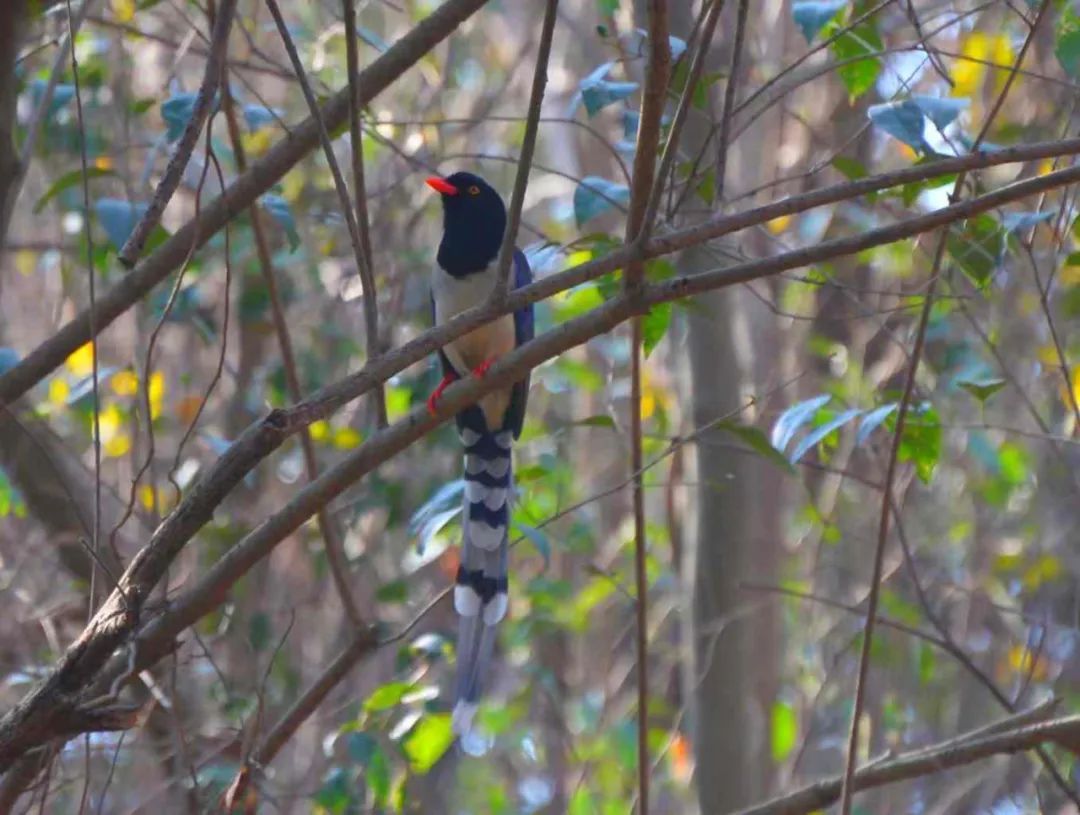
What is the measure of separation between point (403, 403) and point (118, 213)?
274cm

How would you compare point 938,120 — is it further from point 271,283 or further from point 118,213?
point 118,213

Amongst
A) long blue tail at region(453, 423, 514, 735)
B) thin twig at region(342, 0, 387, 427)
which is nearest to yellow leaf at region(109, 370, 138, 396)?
long blue tail at region(453, 423, 514, 735)

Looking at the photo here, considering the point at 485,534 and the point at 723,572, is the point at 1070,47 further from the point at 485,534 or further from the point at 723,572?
the point at 723,572

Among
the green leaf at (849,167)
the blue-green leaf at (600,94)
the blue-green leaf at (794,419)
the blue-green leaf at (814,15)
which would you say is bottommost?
the blue-green leaf at (794,419)

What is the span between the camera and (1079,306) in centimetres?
465

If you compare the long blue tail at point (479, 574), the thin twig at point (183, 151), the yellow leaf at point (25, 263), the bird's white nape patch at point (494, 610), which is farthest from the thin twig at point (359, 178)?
the yellow leaf at point (25, 263)

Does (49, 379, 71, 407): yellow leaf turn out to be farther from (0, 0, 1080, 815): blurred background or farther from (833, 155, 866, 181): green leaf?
(833, 155, 866, 181): green leaf

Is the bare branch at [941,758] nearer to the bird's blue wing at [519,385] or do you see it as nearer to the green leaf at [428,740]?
the green leaf at [428,740]

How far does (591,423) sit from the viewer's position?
352 cm

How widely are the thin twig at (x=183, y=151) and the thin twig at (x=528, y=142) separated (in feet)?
1.62

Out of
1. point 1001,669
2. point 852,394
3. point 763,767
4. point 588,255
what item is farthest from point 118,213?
point 1001,669

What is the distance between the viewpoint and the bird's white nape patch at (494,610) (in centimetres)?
392

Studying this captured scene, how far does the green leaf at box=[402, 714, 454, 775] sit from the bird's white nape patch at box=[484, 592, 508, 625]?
0.51 meters

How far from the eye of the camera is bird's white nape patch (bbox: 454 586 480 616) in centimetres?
391
